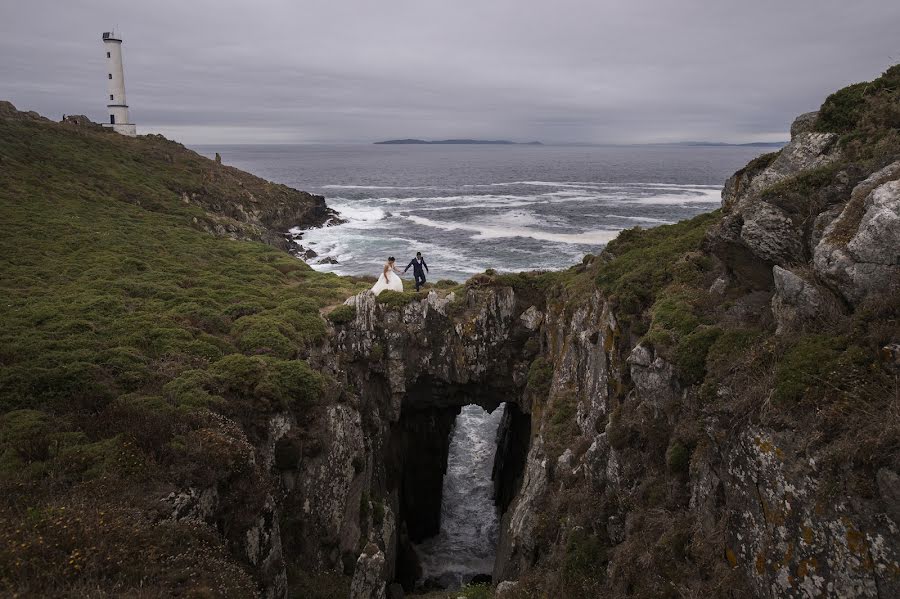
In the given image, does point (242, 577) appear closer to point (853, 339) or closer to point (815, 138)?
point (853, 339)

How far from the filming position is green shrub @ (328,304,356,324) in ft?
80.2

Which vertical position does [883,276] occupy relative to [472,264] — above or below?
above

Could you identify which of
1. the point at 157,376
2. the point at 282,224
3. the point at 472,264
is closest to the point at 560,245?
the point at 472,264

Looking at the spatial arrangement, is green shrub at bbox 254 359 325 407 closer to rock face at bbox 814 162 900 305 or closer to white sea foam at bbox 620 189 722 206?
rock face at bbox 814 162 900 305

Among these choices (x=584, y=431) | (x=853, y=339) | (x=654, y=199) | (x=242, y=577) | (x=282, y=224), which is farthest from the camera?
(x=654, y=199)

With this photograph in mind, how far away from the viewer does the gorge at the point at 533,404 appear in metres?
8.65

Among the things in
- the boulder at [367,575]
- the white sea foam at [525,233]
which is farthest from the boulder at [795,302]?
the white sea foam at [525,233]

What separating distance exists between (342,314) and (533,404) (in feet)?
31.7

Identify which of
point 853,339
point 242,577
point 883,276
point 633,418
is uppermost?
point 883,276

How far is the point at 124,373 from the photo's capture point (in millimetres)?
15758

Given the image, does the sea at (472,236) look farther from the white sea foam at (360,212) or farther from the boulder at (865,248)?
the boulder at (865,248)

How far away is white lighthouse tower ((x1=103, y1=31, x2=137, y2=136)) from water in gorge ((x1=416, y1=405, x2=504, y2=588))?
6858cm

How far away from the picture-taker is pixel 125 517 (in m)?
10.2

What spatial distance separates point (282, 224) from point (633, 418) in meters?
66.1
